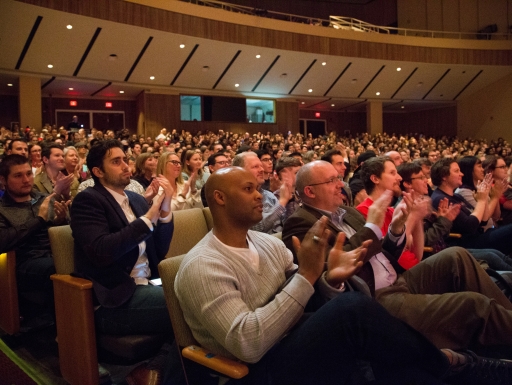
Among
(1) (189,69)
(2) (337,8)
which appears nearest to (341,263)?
(1) (189,69)

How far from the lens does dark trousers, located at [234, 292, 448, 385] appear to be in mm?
1285

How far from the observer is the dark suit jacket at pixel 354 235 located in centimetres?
174

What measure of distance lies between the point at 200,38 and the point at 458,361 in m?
10.9

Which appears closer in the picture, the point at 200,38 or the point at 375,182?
the point at 375,182

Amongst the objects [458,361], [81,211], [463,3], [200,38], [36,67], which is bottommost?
[458,361]

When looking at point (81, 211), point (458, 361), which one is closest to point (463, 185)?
point (458, 361)

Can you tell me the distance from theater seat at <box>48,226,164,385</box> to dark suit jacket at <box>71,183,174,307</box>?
0.22 ft

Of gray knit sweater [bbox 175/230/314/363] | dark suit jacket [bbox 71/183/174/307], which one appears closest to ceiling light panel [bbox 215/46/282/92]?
dark suit jacket [bbox 71/183/174/307]

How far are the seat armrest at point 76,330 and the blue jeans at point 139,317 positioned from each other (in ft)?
0.24

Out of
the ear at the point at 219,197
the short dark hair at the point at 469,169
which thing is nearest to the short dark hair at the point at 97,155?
the ear at the point at 219,197

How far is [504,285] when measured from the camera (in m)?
2.19

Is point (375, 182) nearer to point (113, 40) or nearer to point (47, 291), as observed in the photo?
point (47, 291)

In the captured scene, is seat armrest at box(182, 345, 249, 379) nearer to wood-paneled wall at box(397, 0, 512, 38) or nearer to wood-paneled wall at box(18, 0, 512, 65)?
wood-paneled wall at box(18, 0, 512, 65)

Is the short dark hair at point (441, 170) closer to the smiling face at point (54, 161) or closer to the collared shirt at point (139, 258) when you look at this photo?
the collared shirt at point (139, 258)
